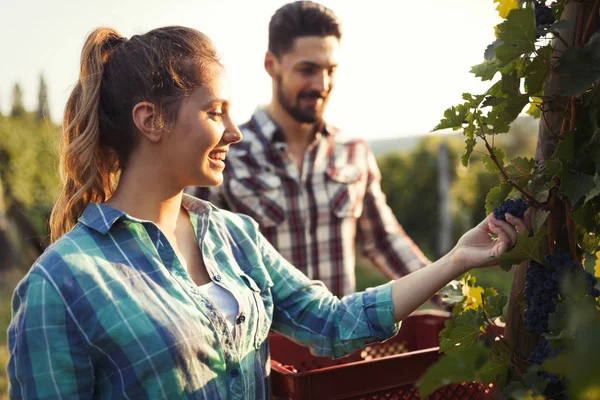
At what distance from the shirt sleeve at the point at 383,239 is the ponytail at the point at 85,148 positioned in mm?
1722

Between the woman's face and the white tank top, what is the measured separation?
246 mm

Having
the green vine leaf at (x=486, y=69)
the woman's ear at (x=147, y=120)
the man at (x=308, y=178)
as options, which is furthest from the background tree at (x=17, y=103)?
the green vine leaf at (x=486, y=69)

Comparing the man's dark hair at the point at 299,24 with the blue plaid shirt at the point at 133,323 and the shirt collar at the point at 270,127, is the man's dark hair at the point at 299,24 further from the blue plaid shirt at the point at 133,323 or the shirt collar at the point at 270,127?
the blue plaid shirt at the point at 133,323

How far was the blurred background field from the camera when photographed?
10828 mm

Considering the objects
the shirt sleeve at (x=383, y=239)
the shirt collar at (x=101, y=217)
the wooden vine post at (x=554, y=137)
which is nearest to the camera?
the wooden vine post at (x=554, y=137)

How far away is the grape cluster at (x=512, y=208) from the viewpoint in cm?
139

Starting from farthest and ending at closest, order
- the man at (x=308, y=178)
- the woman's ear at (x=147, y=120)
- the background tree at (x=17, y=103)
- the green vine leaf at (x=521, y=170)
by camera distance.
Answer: the background tree at (x=17, y=103), the man at (x=308, y=178), the woman's ear at (x=147, y=120), the green vine leaf at (x=521, y=170)

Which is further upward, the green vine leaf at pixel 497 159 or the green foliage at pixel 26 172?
the green vine leaf at pixel 497 159

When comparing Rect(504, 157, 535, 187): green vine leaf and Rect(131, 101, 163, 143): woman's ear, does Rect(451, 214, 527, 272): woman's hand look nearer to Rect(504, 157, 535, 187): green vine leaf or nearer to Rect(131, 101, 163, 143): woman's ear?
Rect(504, 157, 535, 187): green vine leaf

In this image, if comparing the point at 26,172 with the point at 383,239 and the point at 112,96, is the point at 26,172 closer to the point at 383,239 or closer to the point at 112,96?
the point at 383,239

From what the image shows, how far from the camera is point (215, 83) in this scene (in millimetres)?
1767

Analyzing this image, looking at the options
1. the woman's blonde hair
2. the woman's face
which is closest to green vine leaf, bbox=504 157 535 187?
the woman's face

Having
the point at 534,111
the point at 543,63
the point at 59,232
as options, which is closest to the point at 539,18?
the point at 543,63

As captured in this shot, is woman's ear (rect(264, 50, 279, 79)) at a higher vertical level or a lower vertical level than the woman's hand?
higher
